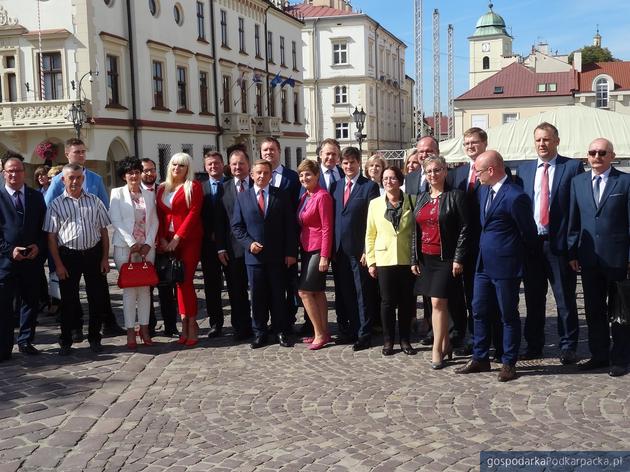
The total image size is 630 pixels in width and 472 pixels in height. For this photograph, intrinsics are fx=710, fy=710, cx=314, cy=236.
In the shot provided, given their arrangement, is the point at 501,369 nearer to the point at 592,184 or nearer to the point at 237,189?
the point at 592,184

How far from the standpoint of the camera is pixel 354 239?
25.1 ft

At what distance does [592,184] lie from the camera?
6.53 meters

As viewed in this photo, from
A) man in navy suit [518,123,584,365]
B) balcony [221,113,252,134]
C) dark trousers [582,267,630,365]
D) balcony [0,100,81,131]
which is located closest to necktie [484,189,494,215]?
man in navy suit [518,123,584,365]

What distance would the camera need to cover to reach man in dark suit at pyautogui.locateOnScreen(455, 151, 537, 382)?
20.4 ft

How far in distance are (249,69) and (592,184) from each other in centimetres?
3366

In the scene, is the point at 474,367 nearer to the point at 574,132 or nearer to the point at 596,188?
the point at 596,188

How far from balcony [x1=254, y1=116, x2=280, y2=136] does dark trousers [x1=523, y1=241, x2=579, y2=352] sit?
108 feet

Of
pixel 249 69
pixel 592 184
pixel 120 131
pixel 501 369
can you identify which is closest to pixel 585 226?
pixel 592 184

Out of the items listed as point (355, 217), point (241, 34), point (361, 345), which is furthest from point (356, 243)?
point (241, 34)

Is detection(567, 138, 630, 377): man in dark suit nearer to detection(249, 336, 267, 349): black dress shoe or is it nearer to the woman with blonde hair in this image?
detection(249, 336, 267, 349): black dress shoe

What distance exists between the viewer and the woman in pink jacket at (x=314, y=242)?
298 inches

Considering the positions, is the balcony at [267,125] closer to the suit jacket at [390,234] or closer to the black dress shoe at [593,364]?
the suit jacket at [390,234]

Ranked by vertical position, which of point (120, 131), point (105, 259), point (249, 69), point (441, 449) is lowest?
point (441, 449)

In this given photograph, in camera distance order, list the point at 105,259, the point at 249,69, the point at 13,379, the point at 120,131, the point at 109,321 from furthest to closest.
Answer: the point at 249,69 < the point at 120,131 < the point at 109,321 < the point at 105,259 < the point at 13,379
